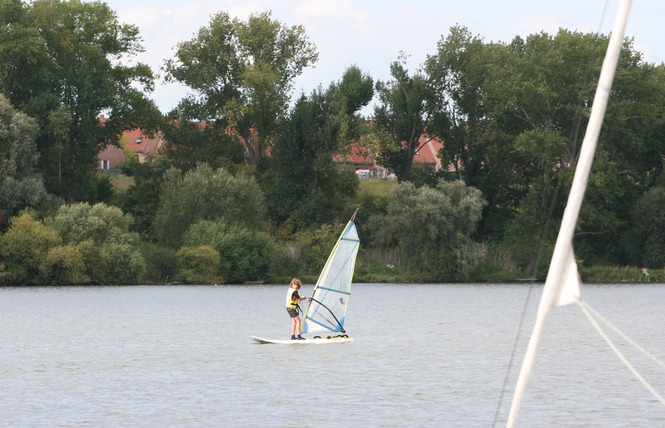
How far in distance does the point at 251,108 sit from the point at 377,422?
77151mm

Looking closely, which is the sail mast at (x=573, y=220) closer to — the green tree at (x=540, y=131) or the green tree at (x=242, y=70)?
the green tree at (x=540, y=131)

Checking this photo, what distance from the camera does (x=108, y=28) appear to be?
9044cm

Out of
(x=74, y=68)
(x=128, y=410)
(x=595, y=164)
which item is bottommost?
(x=128, y=410)

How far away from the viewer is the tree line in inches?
3007

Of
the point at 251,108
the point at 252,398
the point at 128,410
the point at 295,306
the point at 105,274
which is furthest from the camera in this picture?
the point at 251,108

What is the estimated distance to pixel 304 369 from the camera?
30.2 m

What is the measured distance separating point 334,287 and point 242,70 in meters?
67.0

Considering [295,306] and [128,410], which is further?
[295,306]

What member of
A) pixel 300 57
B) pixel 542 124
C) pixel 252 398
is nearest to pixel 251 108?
pixel 300 57

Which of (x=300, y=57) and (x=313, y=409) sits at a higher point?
(x=300, y=57)

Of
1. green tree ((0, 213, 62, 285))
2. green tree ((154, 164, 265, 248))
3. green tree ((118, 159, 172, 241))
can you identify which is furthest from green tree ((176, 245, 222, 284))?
Result: green tree ((118, 159, 172, 241))

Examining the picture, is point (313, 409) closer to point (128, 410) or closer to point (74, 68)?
point (128, 410)

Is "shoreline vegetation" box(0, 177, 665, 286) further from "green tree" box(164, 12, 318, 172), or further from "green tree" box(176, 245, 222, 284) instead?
"green tree" box(164, 12, 318, 172)

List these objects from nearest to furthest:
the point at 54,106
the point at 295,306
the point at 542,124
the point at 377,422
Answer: the point at 377,422 → the point at 295,306 → the point at 54,106 → the point at 542,124
